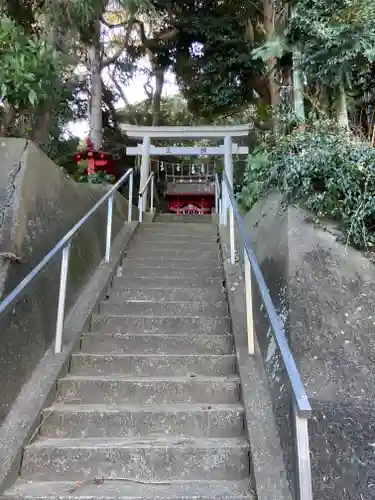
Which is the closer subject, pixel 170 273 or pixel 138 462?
pixel 138 462

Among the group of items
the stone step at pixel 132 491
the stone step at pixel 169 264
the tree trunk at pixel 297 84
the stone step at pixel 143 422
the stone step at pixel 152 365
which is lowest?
the stone step at pixel 132 491

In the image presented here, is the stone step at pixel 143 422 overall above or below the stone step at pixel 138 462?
above

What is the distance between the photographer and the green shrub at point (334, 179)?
3.42 meters

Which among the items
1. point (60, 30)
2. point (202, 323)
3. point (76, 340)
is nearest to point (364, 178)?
point (202, 323)

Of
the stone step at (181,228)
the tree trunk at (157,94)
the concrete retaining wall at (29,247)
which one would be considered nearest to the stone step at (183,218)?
the stone step at (181,228)

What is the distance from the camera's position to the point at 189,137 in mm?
9945

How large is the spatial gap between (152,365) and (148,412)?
49 centimetres

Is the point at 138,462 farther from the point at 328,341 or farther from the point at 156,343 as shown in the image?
the point at 328,341

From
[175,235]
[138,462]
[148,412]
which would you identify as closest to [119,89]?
[175,235]

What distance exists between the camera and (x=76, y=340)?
3252mm

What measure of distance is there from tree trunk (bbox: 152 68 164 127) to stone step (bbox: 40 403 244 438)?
40.1ft

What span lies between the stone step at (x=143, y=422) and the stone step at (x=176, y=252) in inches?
105

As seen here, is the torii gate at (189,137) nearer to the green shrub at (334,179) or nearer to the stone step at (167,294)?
the green shrub at (334,179)

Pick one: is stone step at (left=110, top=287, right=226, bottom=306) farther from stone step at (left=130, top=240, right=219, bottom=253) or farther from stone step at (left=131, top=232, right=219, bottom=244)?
stone step at (left=131, top=232, right=219, bottom=244)
